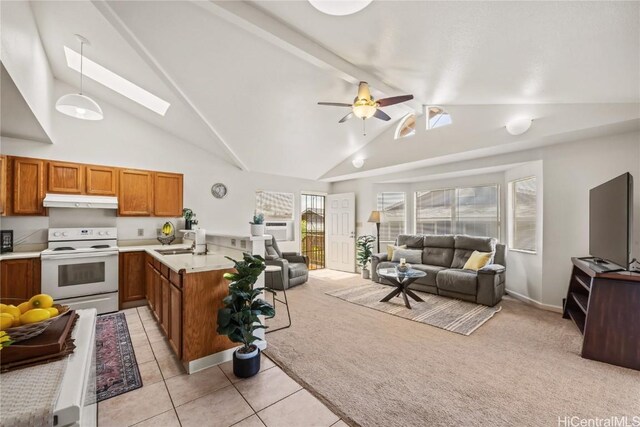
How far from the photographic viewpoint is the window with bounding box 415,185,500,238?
16.5ft

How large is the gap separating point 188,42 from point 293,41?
1184 millimetres

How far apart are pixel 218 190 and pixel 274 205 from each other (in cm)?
140

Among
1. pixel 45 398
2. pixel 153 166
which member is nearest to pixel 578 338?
pixel 45 398

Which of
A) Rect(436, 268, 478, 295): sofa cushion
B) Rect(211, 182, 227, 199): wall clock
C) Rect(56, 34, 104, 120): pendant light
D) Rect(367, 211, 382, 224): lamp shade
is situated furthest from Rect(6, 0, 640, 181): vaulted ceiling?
Rect(436, 268, 478, 295): sofa cushion

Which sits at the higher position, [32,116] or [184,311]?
[32,116]

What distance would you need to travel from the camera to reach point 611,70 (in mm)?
2158

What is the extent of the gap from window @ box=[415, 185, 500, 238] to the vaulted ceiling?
126 centimetres

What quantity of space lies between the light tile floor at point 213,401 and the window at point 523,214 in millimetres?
4314

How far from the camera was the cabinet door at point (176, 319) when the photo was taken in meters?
2.31

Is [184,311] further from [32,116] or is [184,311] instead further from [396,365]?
[32,116]

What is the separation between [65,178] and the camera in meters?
3.75

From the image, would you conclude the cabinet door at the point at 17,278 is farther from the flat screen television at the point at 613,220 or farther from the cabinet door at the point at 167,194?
the flat screen television at the point at 613,220

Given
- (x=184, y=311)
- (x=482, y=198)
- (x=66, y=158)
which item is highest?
(x=66, y=158)
